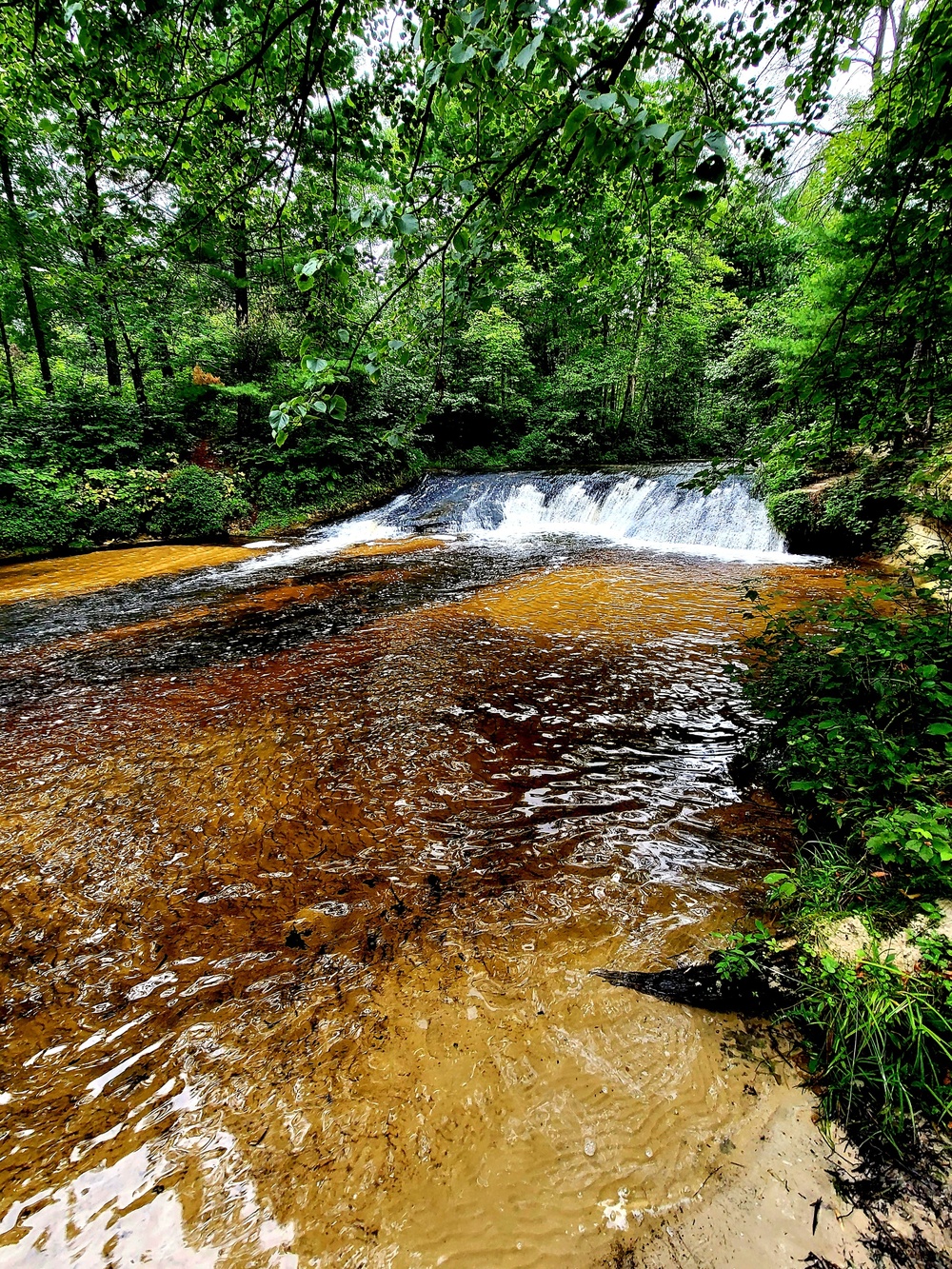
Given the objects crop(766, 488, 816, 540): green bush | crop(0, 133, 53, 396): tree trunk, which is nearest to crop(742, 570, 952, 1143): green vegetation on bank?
crop(766, 488, 816, 540): green bush

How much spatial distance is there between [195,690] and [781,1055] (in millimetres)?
4640

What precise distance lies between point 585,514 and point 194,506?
1030cm

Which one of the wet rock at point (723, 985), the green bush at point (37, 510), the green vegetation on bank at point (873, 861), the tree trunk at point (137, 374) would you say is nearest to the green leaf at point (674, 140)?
the green vegetation on bank at point (873, 861)

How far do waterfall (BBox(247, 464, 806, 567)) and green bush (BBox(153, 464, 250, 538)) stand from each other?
2.41 m

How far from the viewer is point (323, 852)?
2525 millimetres

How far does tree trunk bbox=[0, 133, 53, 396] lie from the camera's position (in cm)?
1021

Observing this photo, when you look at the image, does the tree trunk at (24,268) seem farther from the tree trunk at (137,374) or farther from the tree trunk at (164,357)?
the tree trunk at (164,357)

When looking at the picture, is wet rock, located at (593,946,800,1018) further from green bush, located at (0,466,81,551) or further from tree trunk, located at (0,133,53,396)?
tree trunk, located at (0,133,53,396)

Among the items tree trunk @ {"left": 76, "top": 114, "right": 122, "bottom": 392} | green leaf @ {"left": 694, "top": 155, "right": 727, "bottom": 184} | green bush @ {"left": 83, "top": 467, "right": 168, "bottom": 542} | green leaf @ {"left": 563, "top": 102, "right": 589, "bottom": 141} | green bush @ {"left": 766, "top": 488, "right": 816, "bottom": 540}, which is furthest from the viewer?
green bush @ {"left": 83, "top": 467, "right": 168, "bottom": 542}

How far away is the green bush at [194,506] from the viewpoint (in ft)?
40.0

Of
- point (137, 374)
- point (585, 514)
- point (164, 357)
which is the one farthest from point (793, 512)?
point (164, 357)

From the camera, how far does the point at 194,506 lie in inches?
487

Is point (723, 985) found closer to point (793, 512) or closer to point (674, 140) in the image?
point (674, 140)

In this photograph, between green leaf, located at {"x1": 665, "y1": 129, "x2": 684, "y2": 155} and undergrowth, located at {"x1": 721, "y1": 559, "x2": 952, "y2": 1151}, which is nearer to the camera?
green leaf, located at {"x1": 665, "y1": 129, "x2": 684, "y2": 155}
